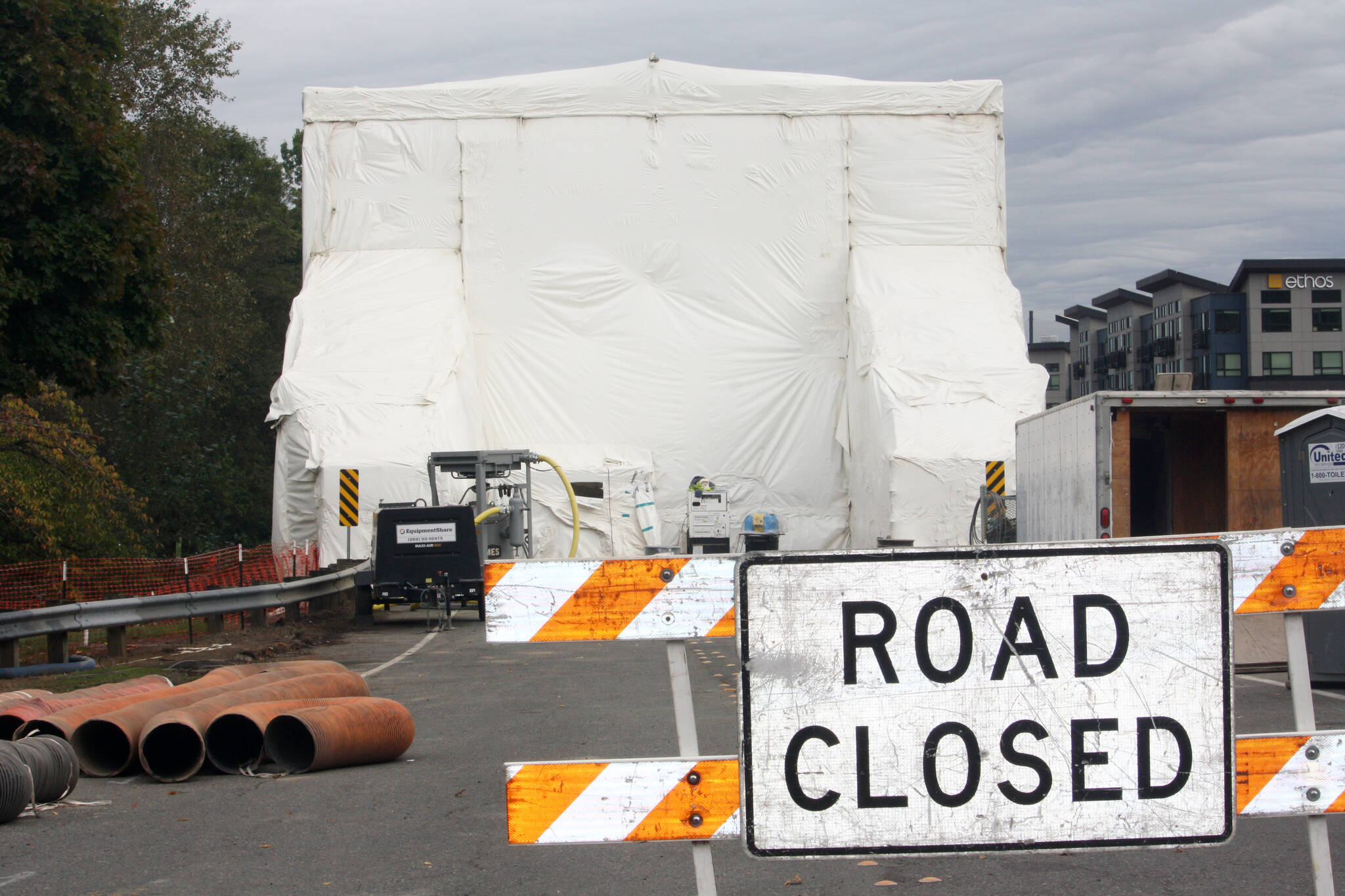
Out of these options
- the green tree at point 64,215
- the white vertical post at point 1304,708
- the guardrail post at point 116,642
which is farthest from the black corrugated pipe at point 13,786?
the green tree at point 64,215

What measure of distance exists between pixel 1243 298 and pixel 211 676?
73.6 meters

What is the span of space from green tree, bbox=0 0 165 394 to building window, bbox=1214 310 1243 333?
69.1m

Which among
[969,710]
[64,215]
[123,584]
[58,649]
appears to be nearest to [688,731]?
[969,710]

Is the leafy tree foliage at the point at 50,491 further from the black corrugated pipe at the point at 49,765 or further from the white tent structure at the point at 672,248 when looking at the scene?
the black corrugated pipe at the point at 49,765

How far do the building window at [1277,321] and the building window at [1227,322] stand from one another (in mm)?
1319

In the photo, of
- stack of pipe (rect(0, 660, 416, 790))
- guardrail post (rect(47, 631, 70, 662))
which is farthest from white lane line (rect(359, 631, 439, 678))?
guardrail post (rect(47, 631, 70, 662))

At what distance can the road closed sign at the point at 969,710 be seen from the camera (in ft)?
12.2

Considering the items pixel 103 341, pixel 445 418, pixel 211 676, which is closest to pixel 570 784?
pixel 211 676

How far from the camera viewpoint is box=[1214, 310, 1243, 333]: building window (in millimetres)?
74062

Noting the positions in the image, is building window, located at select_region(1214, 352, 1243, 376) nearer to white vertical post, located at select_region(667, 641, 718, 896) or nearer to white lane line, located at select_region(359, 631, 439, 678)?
white lane line, located at select_region(359, 631, 439, 678)

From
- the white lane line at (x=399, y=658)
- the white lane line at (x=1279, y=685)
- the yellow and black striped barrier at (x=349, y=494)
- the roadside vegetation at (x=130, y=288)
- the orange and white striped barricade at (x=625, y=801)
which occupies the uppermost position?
the roadside vegetation at (x=130, y=288)

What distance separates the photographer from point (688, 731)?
3.89 metres

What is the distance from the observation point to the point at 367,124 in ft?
131

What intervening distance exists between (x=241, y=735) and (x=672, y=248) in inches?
1306
